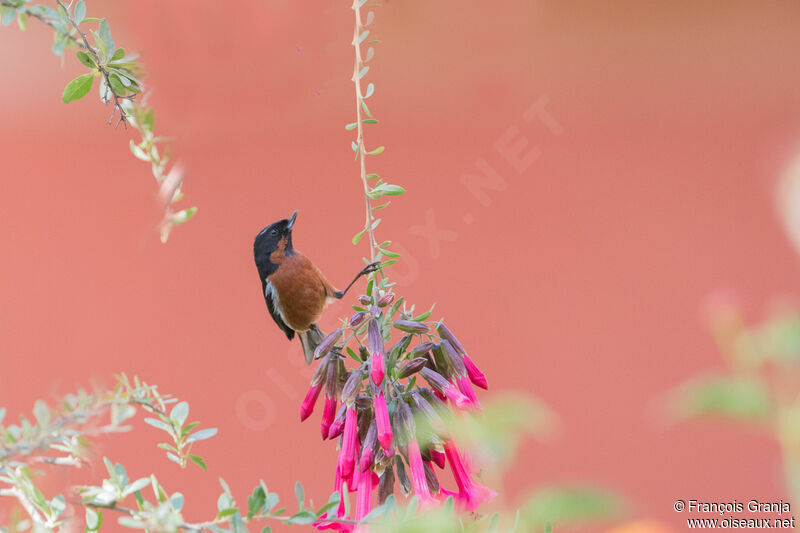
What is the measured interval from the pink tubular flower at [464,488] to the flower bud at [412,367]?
3.3 inches

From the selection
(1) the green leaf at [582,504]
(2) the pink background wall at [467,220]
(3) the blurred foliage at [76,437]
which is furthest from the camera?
(2) the pink background wall at [467,220]

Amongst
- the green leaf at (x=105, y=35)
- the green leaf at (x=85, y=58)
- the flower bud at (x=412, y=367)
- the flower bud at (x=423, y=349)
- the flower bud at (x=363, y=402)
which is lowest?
the flower bud at (x=363, y=402)

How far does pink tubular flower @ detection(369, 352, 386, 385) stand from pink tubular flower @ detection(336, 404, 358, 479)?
0.19 ft

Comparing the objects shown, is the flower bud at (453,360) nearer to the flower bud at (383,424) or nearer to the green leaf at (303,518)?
the flower bud at (383,424)

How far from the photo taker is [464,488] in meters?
0.70

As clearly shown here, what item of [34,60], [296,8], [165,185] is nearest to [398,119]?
[296,8]

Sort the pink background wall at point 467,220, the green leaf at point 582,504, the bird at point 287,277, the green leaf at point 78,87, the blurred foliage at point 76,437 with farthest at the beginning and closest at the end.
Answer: the pink background wall at point 467,220 < the bird at point 287,277 < the green leaf at point 78,87 < the blurred foliage at point 76,437 < the green leaf at point 582,504

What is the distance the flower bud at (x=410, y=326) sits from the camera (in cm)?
65

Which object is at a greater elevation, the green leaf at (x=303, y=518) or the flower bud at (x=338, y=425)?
the flower bud at (x=338, y=425)

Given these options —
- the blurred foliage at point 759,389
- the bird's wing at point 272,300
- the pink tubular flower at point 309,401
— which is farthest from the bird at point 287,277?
the blurred foliage at point 759,389

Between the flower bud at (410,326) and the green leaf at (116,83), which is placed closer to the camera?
the green leaf at (116,83)

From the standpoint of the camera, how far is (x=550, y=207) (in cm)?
186

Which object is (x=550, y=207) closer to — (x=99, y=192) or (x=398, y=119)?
(x=398, y=119)

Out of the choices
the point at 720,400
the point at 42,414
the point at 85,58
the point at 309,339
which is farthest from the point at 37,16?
the point at 309,339
